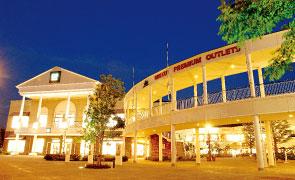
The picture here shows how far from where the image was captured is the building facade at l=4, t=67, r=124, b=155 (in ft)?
134

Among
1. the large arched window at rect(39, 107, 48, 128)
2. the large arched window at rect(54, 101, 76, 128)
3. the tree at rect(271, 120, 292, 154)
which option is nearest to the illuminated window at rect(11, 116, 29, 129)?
the large arched window at rect(39, 107, 48, 128)

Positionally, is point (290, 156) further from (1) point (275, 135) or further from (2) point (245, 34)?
(2) point (245, 34)

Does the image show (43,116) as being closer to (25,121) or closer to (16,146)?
(25,121)

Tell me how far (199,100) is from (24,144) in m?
33.4

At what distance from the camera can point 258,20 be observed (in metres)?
8.97

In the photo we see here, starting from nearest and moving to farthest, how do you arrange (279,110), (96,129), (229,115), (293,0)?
1. (293,0)
2. (279,110)
3. (229,115)
4. (96,129)

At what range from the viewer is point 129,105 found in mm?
36906

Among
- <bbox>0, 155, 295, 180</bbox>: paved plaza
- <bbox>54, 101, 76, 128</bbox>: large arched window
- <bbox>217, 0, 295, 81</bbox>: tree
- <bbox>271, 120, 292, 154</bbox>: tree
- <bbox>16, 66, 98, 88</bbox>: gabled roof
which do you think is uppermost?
<bbox>16, 66, 98, 88</bbox>: gabled roof

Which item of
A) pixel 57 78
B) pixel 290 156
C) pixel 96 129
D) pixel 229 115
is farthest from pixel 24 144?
pixel 290 156

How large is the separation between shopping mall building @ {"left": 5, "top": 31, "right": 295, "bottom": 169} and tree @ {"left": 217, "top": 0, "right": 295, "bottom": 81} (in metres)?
8.24

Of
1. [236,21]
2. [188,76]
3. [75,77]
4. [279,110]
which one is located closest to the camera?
[236,21]

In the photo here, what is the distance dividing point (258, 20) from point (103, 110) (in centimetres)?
1461

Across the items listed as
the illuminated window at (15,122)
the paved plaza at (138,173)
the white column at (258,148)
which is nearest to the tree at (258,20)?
the paved plaza at (138,173)

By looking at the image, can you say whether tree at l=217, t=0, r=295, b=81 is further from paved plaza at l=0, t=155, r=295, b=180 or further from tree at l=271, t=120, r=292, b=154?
tree at l=271, t=120, r=292, b=154
